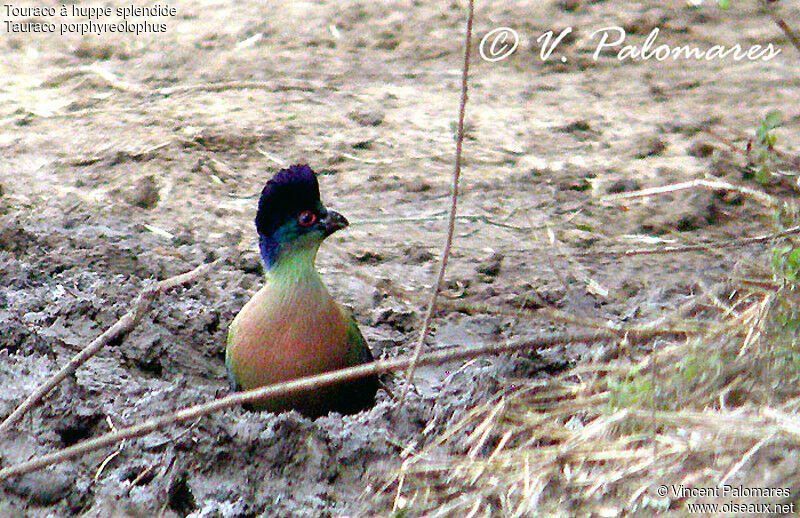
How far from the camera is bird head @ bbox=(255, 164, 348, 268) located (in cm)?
441

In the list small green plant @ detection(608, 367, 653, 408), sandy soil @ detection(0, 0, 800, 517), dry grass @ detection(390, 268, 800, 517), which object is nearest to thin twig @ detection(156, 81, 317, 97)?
sandy soil @ detection(0, 0, 800, 517)

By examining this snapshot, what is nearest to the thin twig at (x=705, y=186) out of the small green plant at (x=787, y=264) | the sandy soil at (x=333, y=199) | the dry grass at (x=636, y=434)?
the sandy soil at (x=333, y=199)

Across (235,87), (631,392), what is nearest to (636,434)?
(631,392)

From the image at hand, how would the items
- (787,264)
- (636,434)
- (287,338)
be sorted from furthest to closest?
(287,338), (787,264), (636,434)

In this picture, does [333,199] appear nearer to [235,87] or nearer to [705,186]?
[235,87]

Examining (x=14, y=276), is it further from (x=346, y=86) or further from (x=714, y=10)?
(x=714, y=10)

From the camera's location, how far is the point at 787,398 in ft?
10.6

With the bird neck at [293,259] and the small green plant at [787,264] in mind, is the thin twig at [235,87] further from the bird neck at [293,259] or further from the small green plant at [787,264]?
the small green plant at [787,264]

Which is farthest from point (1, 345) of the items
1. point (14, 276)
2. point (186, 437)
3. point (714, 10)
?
point (714, 10)

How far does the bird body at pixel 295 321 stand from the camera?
4.27 m

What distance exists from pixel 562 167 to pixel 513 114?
2.82 feet

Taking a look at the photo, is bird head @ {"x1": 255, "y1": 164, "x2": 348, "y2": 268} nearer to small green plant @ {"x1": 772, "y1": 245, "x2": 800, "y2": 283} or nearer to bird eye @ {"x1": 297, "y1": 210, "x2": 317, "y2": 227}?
bird eye @ {"x1": 297, "y1": 210, "x2": 317, "y2": 227}

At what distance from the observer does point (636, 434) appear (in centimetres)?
320

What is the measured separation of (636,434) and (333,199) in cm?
337
